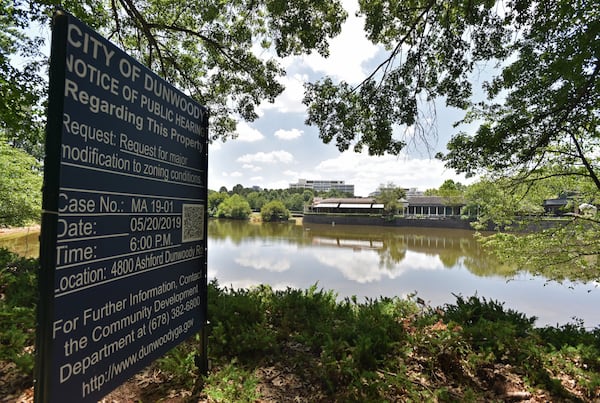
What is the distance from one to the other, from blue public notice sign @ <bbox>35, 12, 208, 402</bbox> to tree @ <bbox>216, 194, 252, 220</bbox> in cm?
4698

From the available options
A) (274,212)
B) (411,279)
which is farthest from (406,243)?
(274,212)

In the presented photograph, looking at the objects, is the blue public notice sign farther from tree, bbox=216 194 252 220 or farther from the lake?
tree, bbox=216 194 252 220

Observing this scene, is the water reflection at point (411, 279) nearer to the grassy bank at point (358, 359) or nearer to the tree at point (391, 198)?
the grassy bank at point (358, 359)

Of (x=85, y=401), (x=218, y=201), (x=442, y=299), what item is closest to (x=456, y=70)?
(x=85, y=401)

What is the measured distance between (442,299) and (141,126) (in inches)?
347

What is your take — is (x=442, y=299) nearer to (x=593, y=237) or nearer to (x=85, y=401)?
(x=593, y=237)

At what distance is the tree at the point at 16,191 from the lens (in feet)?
20.1

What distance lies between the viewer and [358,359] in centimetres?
237

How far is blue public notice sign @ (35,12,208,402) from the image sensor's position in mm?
1164

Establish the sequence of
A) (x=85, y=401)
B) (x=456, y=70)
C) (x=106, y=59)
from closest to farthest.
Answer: (x=85, y=401) < (x=106, y=59) < (x=456, y=70)

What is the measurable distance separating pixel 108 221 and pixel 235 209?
47.6m

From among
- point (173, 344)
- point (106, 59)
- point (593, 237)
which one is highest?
Result: point (106, 59)

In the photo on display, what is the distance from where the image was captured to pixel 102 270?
4.50ft

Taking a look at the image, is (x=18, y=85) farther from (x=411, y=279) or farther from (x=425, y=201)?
(x=425, y=201)
